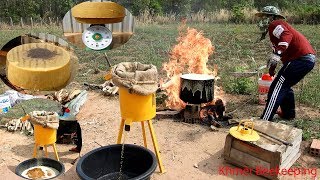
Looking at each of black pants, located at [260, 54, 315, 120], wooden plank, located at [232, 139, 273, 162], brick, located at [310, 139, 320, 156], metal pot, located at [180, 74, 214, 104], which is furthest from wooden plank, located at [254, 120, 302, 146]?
metal pot, located at [180, 74, 214, 104]

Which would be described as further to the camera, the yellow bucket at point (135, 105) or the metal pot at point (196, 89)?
the metal pot at point (196, 89)

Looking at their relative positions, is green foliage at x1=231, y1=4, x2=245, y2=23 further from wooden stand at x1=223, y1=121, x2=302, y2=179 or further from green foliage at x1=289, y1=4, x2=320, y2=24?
wooden stand at x1=223, y1=121, x2=302, y2=179

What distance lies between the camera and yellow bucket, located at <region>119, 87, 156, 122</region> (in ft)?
13.9

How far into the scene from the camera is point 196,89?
237 inches

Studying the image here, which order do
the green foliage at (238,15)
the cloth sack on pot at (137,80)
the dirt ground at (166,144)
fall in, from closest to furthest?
the cloth sack on pot at (137,80), the dirt ground at (166,144), the green foliage at (238,15)

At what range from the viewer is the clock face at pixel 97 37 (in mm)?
5031

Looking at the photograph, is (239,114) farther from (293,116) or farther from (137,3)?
(137,3)

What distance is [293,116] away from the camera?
653 centimetres

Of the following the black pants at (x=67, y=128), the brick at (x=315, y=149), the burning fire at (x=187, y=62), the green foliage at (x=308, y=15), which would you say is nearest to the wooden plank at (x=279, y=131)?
the brick at (x=315, y=149)

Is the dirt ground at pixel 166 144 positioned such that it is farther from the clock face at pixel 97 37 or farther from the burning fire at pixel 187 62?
the clock face at pixel 97 37

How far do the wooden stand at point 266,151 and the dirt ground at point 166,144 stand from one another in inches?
7.9

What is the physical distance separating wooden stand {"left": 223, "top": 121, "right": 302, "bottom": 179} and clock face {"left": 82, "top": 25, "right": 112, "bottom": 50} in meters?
2.30

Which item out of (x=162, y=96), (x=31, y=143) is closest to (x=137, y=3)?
(x=162, y=96)

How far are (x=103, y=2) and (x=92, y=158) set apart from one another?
2.12 metres
